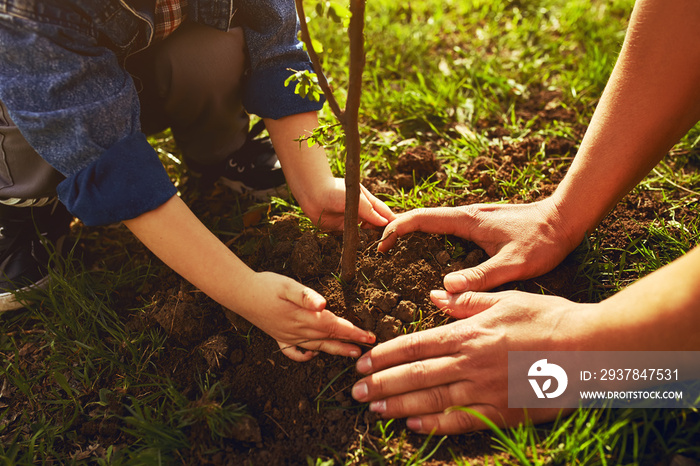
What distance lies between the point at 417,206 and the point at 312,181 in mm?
527

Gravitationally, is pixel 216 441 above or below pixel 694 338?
below

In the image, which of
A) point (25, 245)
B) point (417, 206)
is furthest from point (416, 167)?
point (25, 245)

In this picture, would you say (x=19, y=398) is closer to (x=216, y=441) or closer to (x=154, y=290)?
(x=154, y=290)

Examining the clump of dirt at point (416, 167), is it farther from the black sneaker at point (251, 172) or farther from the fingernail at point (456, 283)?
the fingernail at point (456, 283)

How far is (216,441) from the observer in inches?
64.1

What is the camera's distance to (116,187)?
5.11 ft

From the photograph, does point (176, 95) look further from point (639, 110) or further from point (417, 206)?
point (639, 110)

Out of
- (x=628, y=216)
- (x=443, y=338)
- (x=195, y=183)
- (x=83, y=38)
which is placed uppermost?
(x=83, y=38)

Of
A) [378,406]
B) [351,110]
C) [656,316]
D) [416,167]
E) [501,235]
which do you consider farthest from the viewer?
[416,167]

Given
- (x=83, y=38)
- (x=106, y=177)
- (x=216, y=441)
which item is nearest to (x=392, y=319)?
(x=216, y=441)

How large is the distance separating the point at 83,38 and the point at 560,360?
1809 millimetres

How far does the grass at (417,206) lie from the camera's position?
1.54m

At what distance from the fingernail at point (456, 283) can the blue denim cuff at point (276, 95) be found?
3.23 feet

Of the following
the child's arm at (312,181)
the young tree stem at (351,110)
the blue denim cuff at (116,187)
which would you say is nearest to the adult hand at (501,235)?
the child's arm at (312,181)
